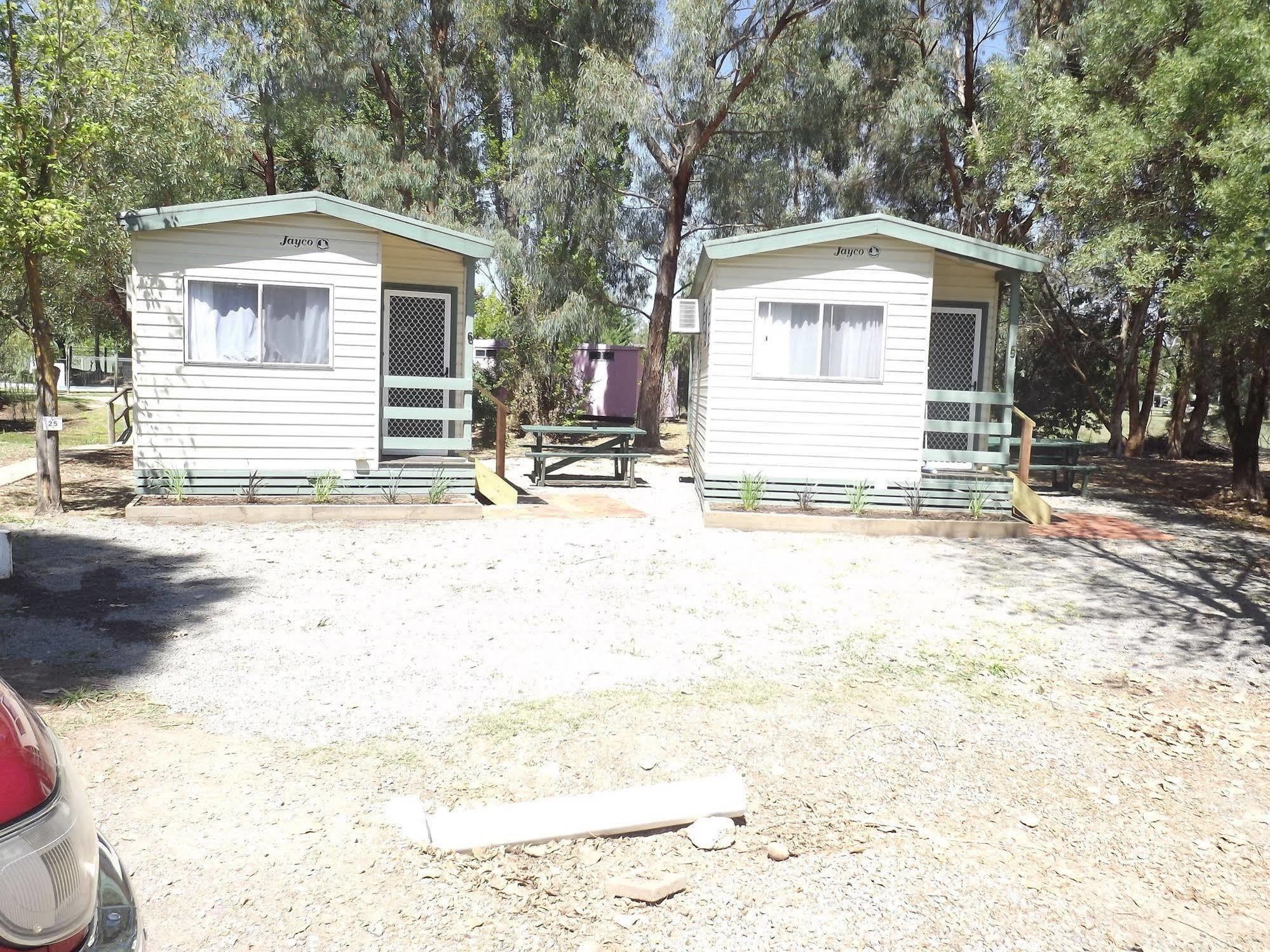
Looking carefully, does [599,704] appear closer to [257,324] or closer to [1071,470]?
[257,324]

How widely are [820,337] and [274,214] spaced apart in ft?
19.7

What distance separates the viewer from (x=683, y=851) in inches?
137

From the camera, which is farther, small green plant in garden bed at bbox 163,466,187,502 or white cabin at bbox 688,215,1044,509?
white cabin at bbox 688,215,1044,509

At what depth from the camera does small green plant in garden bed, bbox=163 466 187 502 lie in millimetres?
9914

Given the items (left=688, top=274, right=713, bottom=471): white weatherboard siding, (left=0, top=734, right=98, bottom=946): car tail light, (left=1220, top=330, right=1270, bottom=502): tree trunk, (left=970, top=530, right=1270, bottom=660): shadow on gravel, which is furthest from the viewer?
(left=1220, top=330, right=1270, bottom=502): tree trunk

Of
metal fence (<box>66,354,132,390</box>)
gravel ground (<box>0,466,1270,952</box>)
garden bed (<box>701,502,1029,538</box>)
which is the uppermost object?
metal fence (<box>66,354,132,390</box>)

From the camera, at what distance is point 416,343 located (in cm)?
1270

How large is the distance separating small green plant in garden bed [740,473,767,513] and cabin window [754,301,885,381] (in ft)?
3.79

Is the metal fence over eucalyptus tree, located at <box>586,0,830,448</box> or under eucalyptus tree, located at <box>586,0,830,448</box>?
under

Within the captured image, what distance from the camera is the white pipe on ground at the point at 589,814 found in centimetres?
346

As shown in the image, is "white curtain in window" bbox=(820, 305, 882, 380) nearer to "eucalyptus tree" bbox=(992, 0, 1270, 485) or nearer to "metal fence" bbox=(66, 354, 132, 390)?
"eucalyptus tree" bbox=(992, 0, 1270, 485)

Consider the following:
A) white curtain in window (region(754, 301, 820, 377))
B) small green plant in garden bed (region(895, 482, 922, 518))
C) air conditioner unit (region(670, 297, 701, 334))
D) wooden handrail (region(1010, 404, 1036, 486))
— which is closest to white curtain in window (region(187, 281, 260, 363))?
white curtain in window (region(754, 301, 820, 377))

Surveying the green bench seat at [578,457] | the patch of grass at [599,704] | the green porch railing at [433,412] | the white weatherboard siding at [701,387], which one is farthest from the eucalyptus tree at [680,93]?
the patch of grass at [599,704]

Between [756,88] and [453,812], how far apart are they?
17938mm
